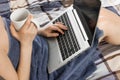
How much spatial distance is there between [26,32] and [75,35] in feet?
0.76

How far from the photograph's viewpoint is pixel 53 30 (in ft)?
3.76

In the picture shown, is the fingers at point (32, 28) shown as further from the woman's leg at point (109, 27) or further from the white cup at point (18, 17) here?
the woman's leg at point (109, 27)

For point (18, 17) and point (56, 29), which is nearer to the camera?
point (18, 17)

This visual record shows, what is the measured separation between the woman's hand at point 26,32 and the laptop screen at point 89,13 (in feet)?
0.75

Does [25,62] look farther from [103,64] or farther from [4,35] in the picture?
[103,64]

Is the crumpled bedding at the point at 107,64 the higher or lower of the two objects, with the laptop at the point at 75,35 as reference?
lower

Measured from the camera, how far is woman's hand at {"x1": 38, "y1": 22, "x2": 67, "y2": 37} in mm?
1123

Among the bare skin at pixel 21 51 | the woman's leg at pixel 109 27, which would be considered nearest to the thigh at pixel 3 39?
the bare skin at pixel 21 51

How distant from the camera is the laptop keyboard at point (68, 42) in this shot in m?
1.01

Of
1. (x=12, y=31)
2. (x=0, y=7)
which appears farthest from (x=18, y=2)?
(x=12, y=31)

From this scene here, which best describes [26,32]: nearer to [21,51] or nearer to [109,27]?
[21,51]

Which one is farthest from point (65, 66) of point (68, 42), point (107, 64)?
point (107, 64)

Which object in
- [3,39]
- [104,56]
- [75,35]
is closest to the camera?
[3,39]

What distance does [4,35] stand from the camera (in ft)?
3.04
